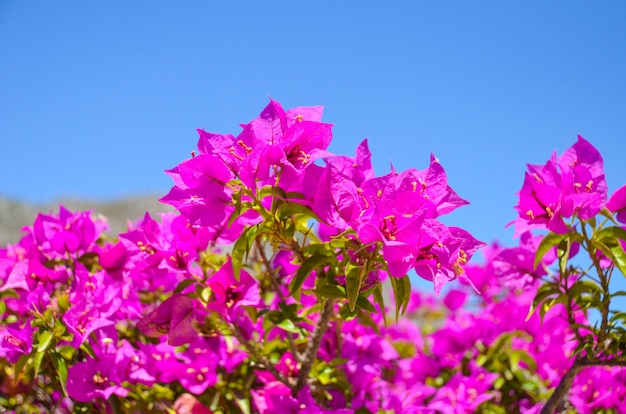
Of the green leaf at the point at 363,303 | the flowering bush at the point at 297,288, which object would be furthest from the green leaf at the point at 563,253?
the green leaf at the point at 363,303

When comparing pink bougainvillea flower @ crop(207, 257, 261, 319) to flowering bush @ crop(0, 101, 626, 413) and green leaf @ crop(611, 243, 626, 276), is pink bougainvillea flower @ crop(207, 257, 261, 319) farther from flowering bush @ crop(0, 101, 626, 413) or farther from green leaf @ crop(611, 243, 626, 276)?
green leaf @ crop(611, 243, 626, 276)

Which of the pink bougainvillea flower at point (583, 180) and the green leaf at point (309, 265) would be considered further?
the pink bougainvillea flower at point (583, 180)

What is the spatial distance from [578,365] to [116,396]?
1.30 meters

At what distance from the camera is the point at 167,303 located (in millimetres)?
1636

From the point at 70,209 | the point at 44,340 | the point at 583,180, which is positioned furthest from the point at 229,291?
the point at 70,209

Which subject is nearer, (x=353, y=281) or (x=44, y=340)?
(x=353, y=281)

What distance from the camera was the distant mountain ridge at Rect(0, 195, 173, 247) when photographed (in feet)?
27.3

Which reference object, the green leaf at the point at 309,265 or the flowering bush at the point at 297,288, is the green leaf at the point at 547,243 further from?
the green leaf at the point at 309,265

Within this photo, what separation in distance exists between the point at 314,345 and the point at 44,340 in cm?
68

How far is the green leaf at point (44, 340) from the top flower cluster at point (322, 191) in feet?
1.87

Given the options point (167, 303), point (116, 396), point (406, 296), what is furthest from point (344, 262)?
point (116, 396)

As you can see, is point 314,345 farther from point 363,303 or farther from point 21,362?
point 21,362

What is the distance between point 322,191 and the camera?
1.26 meters

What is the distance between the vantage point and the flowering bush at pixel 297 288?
128 centimetres
